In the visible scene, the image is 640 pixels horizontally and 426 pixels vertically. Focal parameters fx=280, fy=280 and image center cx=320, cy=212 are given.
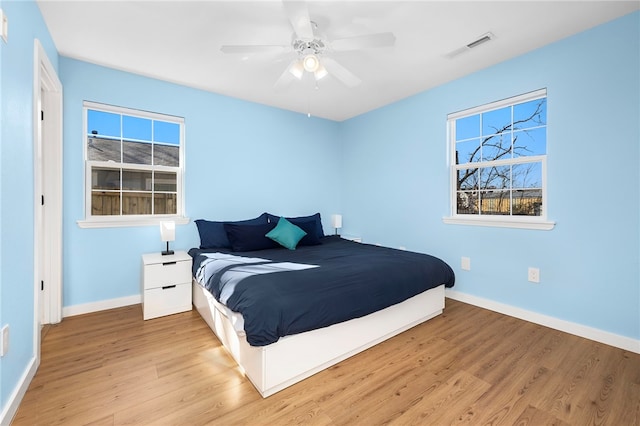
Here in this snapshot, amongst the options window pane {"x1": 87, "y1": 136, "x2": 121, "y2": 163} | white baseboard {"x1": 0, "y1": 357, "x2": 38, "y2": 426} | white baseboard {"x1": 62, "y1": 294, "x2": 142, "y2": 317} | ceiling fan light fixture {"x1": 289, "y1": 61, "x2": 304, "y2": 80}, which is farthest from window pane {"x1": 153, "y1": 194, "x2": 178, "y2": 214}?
ceiling fan light fixture {"x1": 289, "y1": 61, "x2": 304, "y2": 80}

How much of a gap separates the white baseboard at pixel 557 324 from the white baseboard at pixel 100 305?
146 inches

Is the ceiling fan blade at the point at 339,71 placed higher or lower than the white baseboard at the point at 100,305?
higher

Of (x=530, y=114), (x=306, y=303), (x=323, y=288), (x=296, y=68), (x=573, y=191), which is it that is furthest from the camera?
(x=530, y=114)

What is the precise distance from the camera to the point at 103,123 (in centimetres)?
305

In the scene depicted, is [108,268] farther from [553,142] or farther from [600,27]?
[600,27]

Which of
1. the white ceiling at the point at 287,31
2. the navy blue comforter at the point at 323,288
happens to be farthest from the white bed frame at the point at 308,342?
the white ceiling at the point at 287,31

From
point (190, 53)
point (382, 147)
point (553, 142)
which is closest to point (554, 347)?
point (553, 142)

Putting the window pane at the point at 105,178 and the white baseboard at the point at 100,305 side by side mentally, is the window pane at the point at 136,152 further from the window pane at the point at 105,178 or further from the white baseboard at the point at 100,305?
the white baseboard at the point at 100,305

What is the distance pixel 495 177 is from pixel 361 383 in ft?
8.60

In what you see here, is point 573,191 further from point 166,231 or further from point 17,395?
point 17,395

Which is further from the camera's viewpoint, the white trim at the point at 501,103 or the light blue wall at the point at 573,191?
the white trim at the point at 501,103

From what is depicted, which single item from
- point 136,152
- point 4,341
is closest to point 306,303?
point 4,341

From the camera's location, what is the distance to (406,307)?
2.54 metres

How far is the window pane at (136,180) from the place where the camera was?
319 cm
